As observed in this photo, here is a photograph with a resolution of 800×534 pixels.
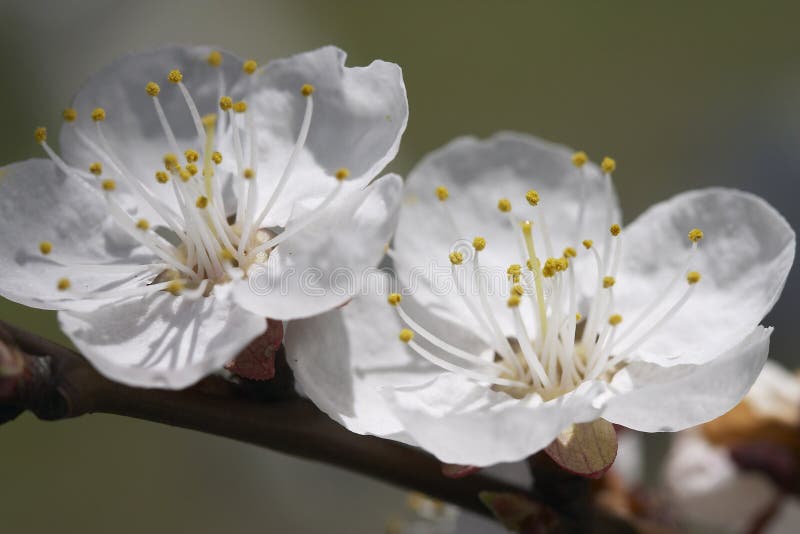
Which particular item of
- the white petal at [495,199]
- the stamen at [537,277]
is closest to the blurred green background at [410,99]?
the white petal at [495,199]

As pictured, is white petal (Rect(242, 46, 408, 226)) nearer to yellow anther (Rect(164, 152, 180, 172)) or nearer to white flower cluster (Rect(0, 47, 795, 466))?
white flower cluster (Rect(0, 47, 795, 466))

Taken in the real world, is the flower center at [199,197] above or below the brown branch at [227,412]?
above

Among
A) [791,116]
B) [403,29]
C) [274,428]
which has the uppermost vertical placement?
[274,428]

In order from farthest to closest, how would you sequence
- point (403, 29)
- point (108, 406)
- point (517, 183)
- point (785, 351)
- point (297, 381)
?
1. point (403, 29)
2. point (785, 351)
3. point (517, 183)
4. point (297, 381)
5. point (108, 406)

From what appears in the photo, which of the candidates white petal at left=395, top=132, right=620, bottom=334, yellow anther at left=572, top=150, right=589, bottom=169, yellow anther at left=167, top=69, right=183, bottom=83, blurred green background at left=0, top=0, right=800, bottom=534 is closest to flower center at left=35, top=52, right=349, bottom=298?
yellow anther at left=167, top=69, right=183, bottom=83

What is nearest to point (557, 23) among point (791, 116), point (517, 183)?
point (791, 116)

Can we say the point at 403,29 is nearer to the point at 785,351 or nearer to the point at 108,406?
the point at 785,351

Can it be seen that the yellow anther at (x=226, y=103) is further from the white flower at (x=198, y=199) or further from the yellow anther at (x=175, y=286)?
the yellow anther at (x=175, y=286)
